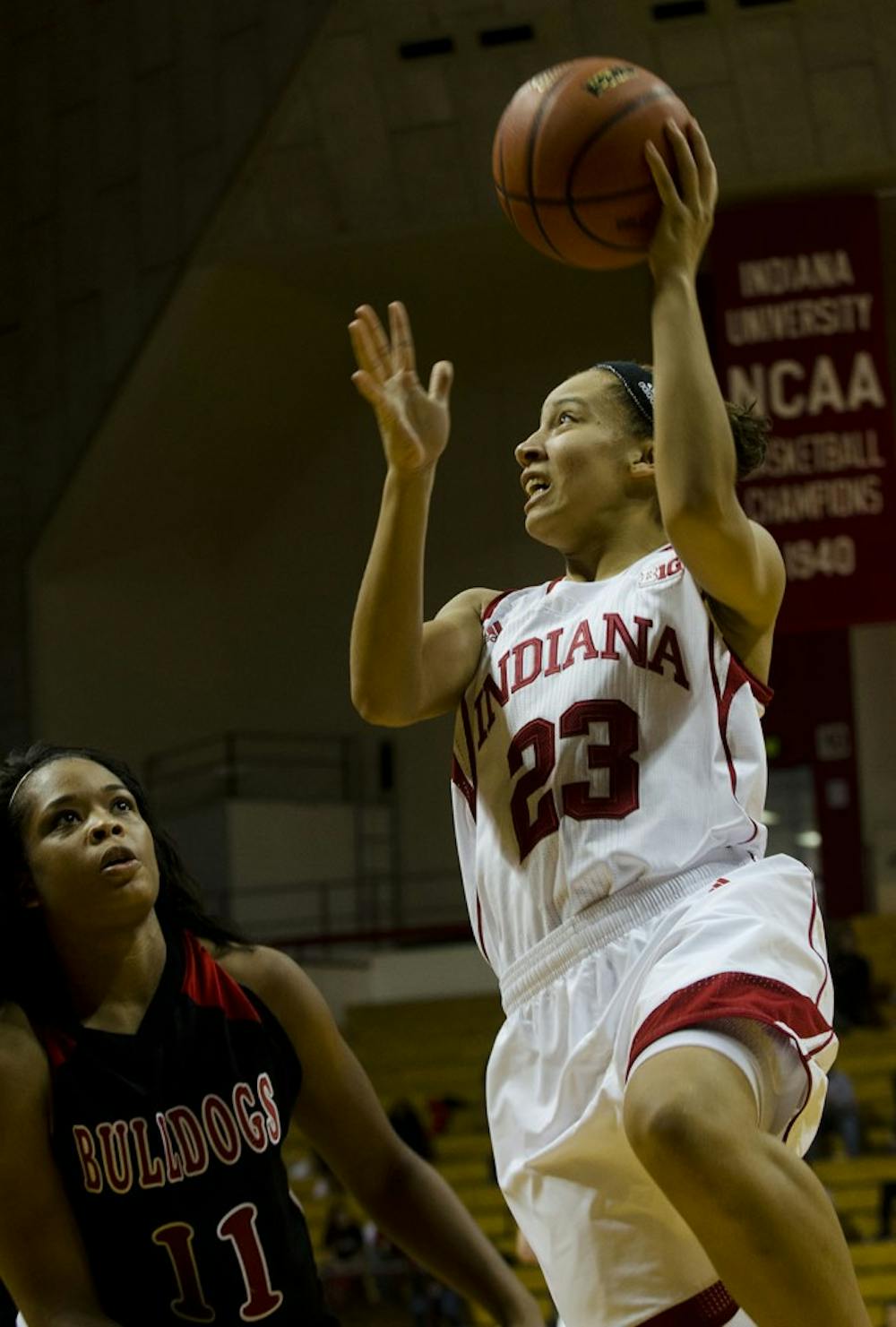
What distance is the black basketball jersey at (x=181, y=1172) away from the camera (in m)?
2.89

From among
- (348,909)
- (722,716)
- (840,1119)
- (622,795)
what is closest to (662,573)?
(722,716)

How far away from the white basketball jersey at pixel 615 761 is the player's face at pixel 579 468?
0.15 m

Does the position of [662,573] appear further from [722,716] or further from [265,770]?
[265,770]

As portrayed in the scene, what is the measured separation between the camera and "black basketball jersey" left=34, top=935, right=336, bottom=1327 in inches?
114

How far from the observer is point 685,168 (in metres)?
3.04

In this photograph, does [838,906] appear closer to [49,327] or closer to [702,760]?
[49,327]

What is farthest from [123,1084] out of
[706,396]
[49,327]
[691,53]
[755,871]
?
[49,327]

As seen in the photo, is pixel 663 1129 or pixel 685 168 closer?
pixel 663 1129

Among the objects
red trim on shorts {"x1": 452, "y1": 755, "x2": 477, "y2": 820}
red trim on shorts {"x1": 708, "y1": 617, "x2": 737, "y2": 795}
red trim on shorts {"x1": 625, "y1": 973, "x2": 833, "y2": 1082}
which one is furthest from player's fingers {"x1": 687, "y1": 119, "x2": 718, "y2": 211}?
red trim on shorts {"x1": 625, "y1": 973, "x2": 833, "y2": 1082}

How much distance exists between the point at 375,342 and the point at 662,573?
60 cm

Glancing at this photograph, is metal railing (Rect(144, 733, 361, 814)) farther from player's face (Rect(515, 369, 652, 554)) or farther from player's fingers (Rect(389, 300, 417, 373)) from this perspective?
player's fingers (Rect(389, 300, 417, 373))

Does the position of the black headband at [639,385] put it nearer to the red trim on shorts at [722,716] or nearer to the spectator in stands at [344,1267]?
the red trim on shorts at [722,716]

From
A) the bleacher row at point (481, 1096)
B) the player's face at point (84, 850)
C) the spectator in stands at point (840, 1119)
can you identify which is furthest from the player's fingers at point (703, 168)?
the spectator in stands at point (840, 1119)

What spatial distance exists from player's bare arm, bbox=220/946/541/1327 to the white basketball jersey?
0.33 metres
